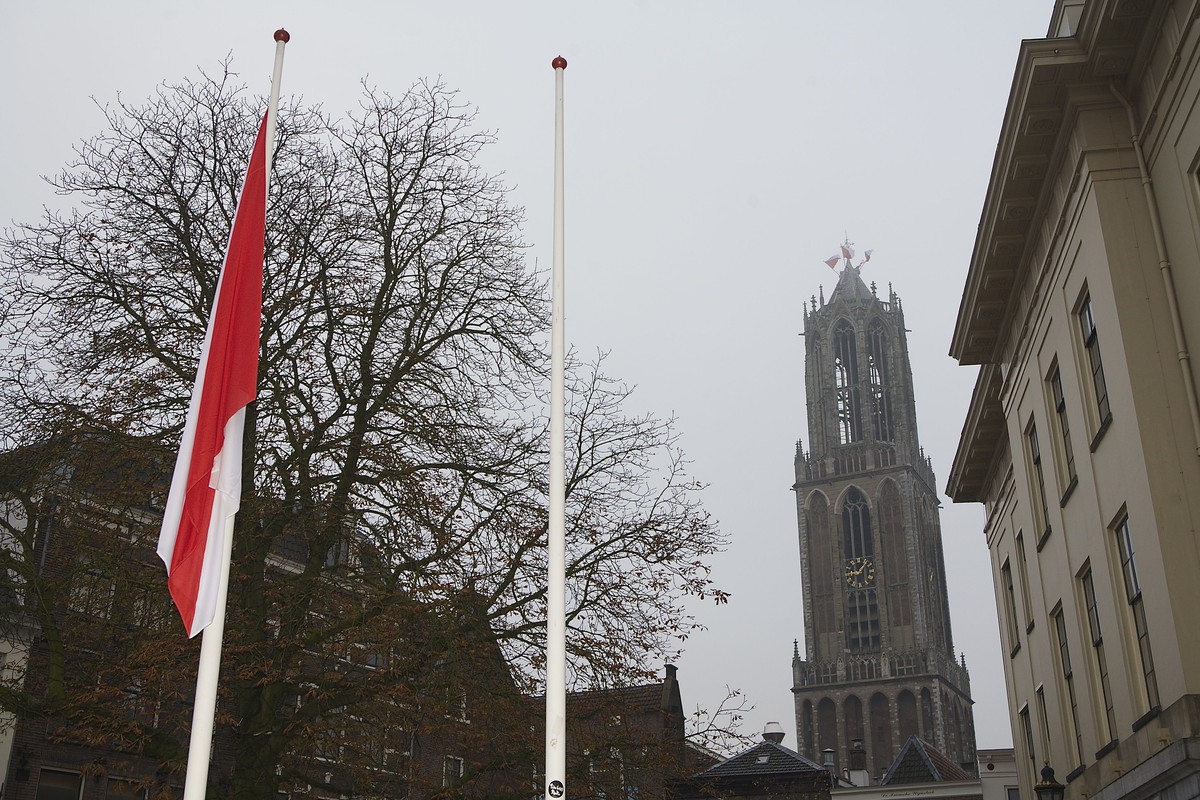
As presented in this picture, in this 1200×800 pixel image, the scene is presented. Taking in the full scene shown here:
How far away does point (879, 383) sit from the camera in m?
123

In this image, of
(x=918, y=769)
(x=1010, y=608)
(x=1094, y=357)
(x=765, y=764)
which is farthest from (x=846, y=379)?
(x=1094, y=357)

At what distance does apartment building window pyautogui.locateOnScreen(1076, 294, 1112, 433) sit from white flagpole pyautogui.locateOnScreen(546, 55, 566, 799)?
819 cm

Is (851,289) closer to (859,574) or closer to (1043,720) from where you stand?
(859,574)

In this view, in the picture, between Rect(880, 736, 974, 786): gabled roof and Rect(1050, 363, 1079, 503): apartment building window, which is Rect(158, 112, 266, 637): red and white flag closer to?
Rect(1050, 363, 1079, 503): apartment building window

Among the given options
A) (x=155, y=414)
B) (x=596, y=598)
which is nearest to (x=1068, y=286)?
(x=596, y=598)

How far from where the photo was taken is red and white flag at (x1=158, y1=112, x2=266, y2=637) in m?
10.0

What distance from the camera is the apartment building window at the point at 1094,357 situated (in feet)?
55.4

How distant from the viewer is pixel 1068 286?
704 inches

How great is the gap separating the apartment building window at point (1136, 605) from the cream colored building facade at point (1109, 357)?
0.11 feet

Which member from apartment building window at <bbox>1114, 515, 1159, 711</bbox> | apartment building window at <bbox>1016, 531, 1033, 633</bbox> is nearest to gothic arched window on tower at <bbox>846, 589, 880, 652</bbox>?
apartment building window at <bbox>1016, 531, 1033, 633</bbox>

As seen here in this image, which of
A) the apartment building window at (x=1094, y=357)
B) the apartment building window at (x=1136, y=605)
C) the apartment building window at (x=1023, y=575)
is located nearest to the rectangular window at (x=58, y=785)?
the apartment building window at (x=1023, y=575)

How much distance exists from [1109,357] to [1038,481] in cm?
682

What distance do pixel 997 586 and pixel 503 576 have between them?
15.1 m

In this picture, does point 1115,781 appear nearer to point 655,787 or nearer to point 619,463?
point 655,787
